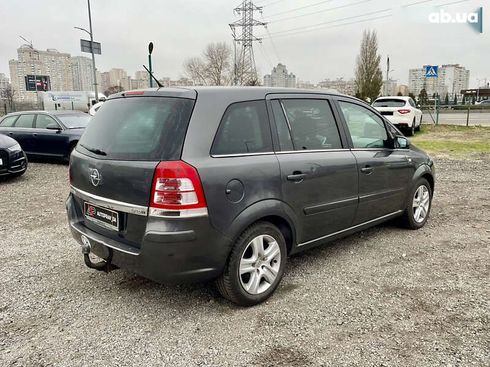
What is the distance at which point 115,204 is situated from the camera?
287 cm

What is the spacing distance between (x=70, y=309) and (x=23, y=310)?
0.36 metres

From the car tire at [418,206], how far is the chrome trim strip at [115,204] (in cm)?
338

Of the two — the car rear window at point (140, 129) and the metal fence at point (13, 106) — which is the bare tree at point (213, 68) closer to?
the metal fence at point (13, 106)

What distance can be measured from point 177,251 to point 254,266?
727mm

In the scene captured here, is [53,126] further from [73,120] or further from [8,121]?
[8,121]

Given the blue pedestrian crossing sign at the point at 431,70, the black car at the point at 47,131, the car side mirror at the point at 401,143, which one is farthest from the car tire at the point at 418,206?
the blue pedestrian crossing sign at the point at 431,70

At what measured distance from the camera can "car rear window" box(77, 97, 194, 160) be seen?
2.73 m

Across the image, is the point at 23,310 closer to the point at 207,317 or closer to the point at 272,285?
the point at 207,317

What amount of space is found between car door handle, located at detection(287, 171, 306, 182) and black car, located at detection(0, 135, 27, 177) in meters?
7.06

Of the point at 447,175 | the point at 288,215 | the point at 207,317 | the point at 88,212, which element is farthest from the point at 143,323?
the point at 447,175

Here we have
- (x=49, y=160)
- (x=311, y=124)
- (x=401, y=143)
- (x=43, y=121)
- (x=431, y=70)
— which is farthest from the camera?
(x=431, y=70)

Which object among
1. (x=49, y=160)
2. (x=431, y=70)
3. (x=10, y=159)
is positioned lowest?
(x=49, y=160)

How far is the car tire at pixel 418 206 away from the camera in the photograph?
4.81 meters

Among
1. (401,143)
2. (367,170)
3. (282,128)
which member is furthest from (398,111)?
(282,128)
